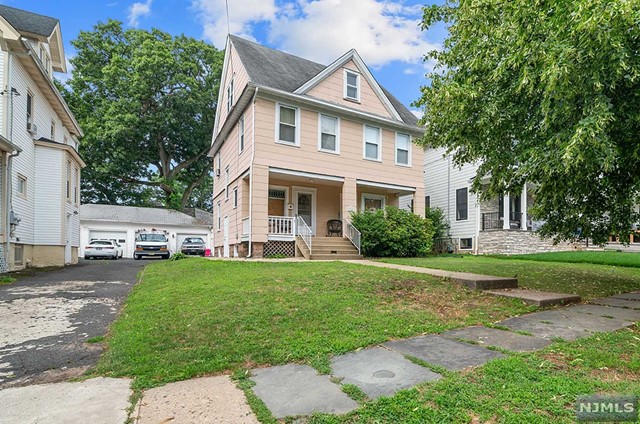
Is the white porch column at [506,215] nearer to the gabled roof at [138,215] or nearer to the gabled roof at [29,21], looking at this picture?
the gabled roof at [29,21]

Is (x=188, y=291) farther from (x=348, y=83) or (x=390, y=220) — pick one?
(x=348, y=83)

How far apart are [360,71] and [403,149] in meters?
3.93

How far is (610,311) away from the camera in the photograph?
15.5ft

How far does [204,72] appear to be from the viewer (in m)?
31.5

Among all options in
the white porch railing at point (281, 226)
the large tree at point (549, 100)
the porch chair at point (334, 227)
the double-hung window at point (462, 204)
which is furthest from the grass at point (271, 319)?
the double-hung window at point (462, 204)

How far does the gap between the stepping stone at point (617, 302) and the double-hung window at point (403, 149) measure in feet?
36.9

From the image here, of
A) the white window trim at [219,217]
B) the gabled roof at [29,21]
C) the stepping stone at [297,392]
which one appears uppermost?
the gabled roof at [29,21]

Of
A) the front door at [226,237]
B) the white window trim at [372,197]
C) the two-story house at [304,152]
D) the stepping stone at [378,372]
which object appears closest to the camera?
the stepping stone at [378,372]

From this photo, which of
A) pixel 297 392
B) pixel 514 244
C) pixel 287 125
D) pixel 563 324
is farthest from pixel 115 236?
pixel 563 324

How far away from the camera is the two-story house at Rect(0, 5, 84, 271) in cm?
1116

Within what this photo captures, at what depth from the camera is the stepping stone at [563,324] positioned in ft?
12.1

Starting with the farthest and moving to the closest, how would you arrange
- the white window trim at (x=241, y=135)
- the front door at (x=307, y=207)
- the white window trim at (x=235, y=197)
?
the front door at (x=307, y=207)
the white window trim at (x=235, y=197)
the white window trim at (x=241, y=135)

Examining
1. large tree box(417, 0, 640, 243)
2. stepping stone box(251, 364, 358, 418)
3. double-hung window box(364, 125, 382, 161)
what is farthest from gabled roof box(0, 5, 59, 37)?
stepping stone box(251, 364, 358, 418)

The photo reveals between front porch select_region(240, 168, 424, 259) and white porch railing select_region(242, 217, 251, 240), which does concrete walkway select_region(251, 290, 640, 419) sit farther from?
white porch railing select_region(242, 217, 251, 240)
